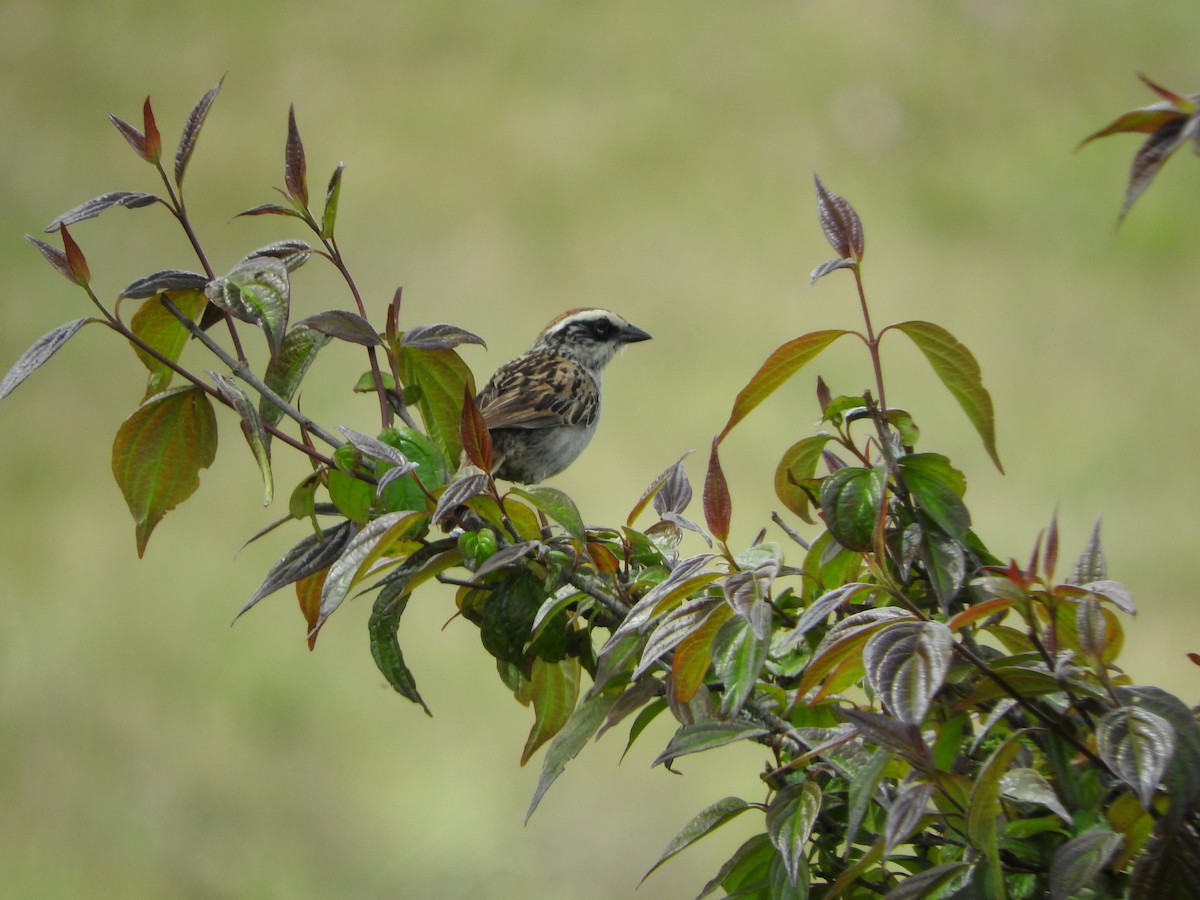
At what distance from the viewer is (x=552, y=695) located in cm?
93

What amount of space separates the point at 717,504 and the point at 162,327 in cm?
50

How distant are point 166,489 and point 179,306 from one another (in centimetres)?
15

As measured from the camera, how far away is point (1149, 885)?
1.82 feet

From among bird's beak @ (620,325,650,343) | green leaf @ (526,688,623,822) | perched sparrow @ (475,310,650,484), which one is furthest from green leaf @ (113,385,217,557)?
bird's beak @ (620,325,650,343)

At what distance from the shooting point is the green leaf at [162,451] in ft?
2.91

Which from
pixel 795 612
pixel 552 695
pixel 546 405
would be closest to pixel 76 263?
pixel 552 695

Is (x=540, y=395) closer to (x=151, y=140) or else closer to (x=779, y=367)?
(x=151, y=140)

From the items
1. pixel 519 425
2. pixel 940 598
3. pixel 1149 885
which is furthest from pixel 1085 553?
pixel 519 425

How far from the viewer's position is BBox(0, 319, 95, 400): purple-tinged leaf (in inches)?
31.0

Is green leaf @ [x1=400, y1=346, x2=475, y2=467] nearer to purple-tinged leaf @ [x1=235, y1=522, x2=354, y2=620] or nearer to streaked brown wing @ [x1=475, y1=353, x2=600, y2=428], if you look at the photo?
purple-tinged leaf @ [x1=235, y1=522, x2=354, y2=620]

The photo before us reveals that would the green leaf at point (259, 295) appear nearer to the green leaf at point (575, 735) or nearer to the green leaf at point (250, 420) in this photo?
the green leaf at point (250, 420)

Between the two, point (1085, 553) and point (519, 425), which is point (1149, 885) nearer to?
point (1085, 553)

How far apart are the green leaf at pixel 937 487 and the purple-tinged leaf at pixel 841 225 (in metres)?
0.14

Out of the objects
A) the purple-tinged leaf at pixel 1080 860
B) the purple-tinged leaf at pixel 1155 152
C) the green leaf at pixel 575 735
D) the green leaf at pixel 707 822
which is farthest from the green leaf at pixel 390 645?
the purple-tinged leaf at pixel 1155 152
